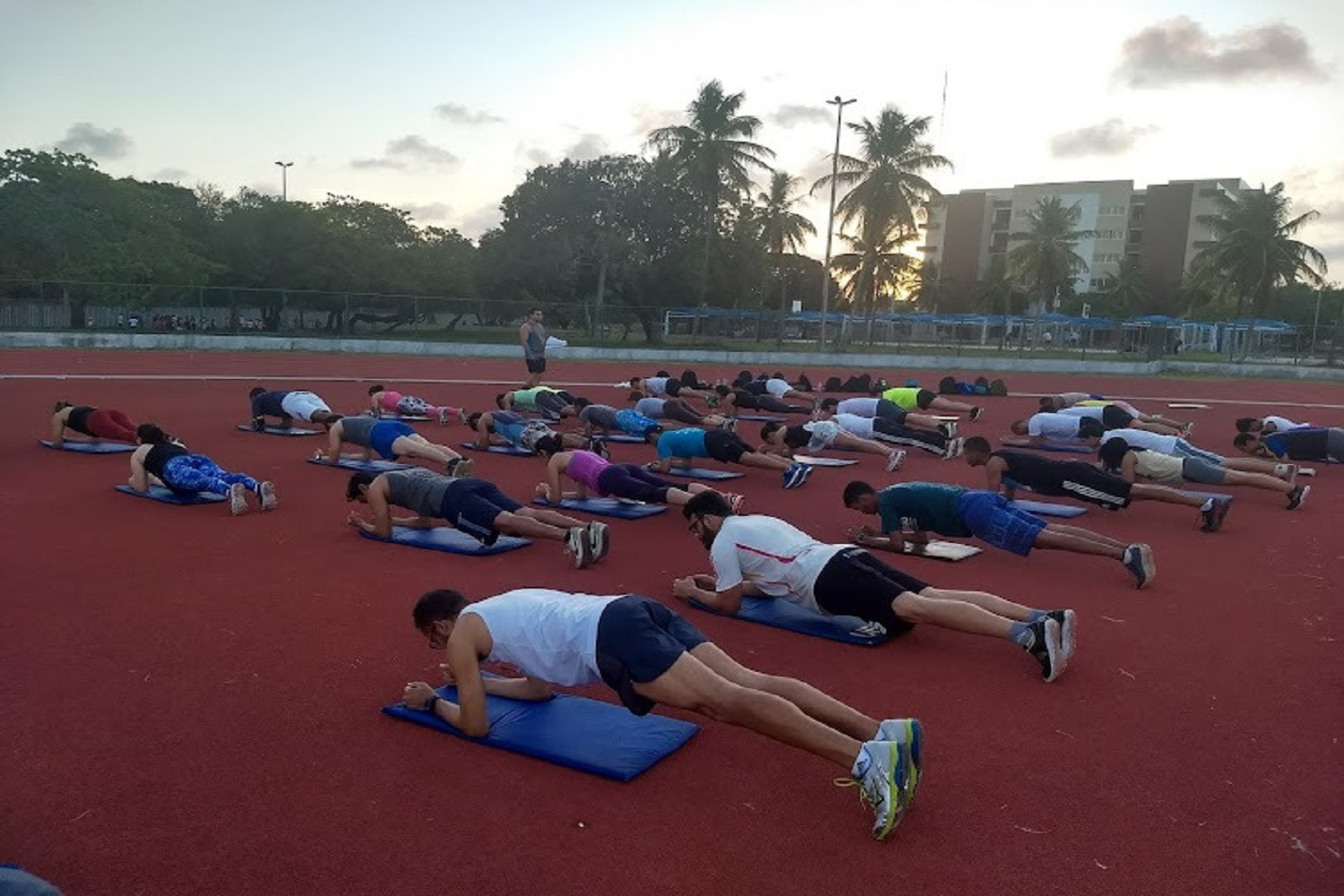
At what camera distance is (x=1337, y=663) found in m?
5.53

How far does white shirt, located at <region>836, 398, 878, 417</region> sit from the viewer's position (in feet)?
45.0

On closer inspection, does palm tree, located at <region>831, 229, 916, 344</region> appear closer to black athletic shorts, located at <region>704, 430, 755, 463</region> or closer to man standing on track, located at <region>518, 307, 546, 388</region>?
man standing on track, located at <region>518, 307, 546, 388</region>

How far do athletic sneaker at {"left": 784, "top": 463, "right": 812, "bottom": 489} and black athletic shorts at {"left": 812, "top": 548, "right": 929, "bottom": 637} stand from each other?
5.15 m

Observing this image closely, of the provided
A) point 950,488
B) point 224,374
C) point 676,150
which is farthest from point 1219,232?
point 950,488

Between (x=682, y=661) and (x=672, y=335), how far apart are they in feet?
121

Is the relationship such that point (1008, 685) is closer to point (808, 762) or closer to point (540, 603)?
point (808, 762)

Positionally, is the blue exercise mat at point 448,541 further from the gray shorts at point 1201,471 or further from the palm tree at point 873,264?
the palm tree at point 873,264

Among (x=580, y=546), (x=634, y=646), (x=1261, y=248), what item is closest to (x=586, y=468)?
(x=580, y=546)

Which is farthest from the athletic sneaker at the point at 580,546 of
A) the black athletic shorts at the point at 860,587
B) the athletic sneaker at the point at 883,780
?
the athletic sneaker at the point at 883,780

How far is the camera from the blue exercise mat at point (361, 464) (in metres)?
10.6

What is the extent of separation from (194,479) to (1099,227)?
260 ft

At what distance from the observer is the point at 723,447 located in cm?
1027

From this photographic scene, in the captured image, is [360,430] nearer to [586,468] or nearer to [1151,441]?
[586,468]

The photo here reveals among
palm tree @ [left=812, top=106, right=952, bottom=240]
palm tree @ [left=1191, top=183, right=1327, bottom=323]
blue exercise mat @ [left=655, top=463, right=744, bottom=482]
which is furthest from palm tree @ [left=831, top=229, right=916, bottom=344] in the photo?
blue exercise mat @ [left=655, top=463, right=744, bottom=482]
